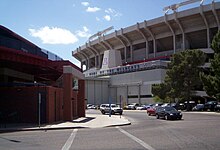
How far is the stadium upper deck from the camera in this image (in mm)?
82312

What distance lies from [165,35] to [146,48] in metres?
8.24

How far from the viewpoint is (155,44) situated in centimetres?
9719

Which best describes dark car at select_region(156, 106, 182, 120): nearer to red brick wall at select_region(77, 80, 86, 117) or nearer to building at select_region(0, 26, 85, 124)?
building at select_region(0, 26, 85, 124)

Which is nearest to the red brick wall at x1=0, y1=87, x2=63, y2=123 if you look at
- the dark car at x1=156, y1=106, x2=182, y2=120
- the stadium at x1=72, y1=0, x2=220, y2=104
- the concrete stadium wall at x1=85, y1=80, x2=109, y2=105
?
the dark car at x1=156, y1=106, x2=182, y2=120

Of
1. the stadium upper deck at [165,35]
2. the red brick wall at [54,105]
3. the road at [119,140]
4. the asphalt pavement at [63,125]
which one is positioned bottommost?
the asphalt pavement at [63,125]

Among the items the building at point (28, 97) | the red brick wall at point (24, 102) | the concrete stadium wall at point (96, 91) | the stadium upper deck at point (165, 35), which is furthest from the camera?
the concrete stadium wall at point (96, 91)

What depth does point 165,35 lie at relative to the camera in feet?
309

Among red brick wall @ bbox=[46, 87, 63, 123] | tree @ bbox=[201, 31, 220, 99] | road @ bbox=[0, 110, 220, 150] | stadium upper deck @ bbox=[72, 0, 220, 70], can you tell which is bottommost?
road @ bbox=[0, 110, 220, 150]

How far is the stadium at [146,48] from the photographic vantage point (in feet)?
273

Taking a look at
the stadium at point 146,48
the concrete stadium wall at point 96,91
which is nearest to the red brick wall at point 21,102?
the stadium at point 146,48

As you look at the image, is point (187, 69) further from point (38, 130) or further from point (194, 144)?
point (194, 144)

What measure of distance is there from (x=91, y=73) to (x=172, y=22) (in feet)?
122

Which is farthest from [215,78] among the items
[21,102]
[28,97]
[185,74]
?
[21,102]

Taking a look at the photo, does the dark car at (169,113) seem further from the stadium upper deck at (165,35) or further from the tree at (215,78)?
the stadium upper deck at (165,35)
